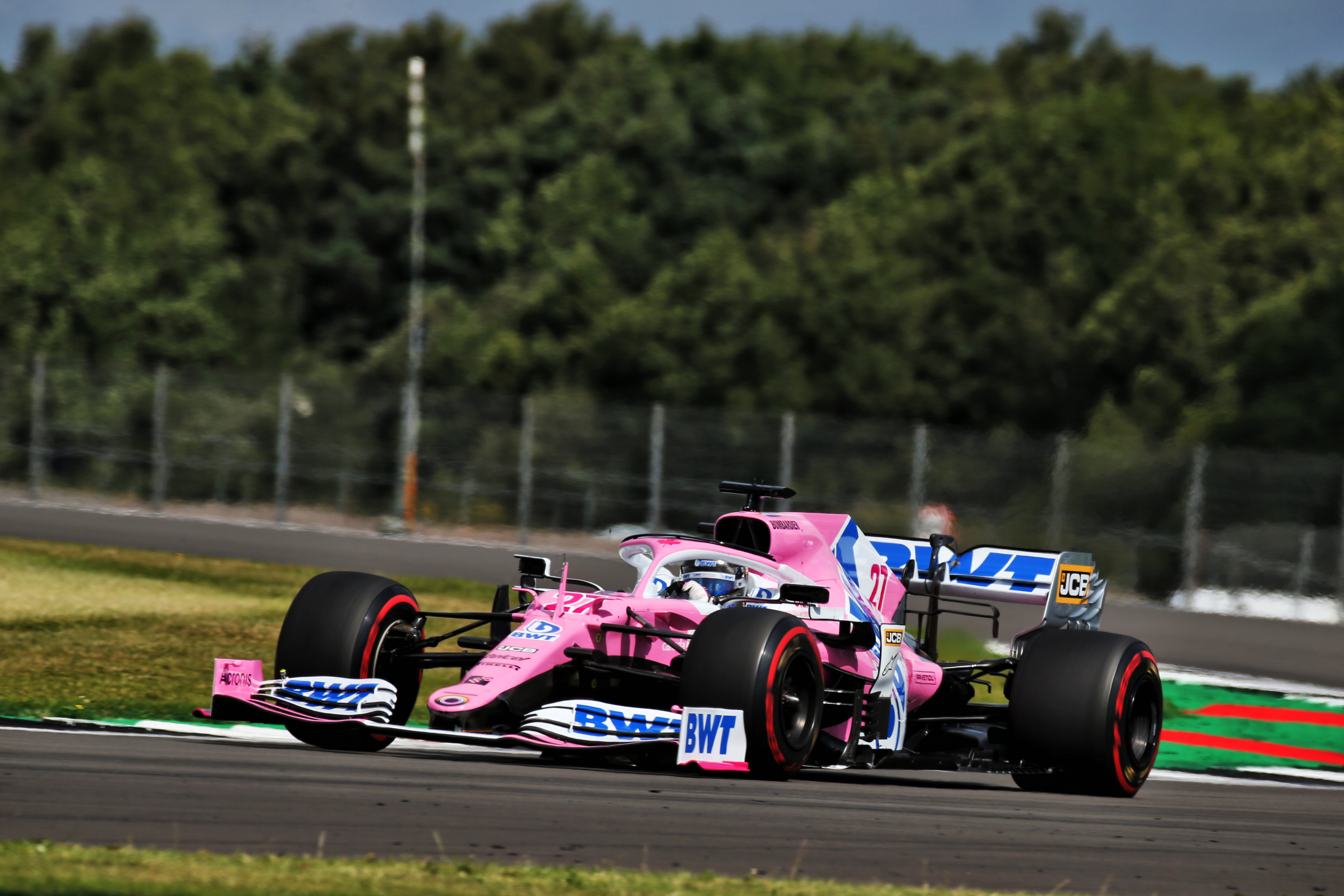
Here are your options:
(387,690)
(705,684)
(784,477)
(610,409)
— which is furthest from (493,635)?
(610,409)

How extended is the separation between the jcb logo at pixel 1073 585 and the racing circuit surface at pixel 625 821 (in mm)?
1568

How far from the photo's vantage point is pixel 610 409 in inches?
1102

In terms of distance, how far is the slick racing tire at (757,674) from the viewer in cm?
779

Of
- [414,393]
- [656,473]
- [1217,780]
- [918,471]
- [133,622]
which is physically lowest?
[1217,780]

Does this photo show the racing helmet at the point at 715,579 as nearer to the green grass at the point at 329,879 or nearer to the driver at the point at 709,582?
the driver at the point at 709,582

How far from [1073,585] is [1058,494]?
1504 centimetres

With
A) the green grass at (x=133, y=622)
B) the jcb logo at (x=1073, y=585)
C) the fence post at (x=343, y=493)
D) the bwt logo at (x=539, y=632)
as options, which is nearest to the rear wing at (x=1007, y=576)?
the jcb logo at (x=1073, y=585)

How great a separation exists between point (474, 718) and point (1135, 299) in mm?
36020

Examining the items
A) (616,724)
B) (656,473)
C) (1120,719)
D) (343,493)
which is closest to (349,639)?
(616,724)

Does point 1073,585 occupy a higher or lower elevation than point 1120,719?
higher

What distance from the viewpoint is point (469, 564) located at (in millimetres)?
23156

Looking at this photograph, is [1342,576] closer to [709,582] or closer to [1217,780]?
[1217,780]

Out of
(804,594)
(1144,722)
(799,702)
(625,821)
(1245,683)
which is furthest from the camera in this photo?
(1245,683)

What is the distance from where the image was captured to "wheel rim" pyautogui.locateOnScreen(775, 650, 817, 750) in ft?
27.0
